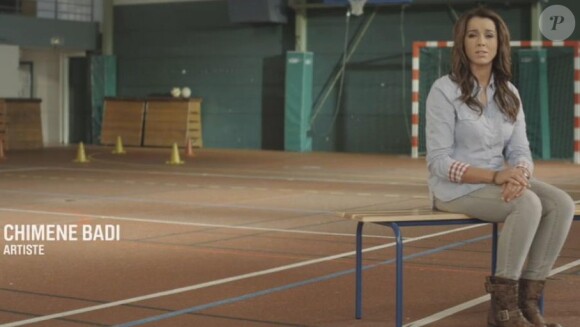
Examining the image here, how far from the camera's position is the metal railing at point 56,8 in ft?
92.0

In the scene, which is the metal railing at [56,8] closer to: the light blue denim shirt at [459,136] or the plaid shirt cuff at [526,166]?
the light blue denim shirt at [459,136]

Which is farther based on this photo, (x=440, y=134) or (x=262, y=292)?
(x=262, y=292)

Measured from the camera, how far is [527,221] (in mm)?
5172

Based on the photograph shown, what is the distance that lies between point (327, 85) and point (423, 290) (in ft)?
62.9

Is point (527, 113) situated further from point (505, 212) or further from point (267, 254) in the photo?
point (505, 212)

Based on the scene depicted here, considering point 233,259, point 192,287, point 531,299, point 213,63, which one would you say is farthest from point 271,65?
point 531,299

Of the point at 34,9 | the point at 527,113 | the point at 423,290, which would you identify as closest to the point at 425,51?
the point at 527,113

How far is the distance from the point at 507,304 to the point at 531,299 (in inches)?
8.8

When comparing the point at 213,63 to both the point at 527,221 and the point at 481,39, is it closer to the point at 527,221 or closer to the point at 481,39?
the point at 481,39

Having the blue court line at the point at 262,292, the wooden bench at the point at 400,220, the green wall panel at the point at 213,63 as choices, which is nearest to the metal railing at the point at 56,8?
the green wall panel at the point at 213,63

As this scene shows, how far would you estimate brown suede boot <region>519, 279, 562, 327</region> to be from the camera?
17.2 feet

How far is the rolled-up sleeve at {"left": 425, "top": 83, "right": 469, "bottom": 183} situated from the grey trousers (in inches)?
7.5

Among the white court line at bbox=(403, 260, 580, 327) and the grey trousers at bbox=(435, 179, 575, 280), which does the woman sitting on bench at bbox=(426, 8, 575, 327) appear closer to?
the grey trousers at bbox=(435, 179, 575, 280)

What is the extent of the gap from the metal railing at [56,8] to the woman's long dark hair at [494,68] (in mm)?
23531
